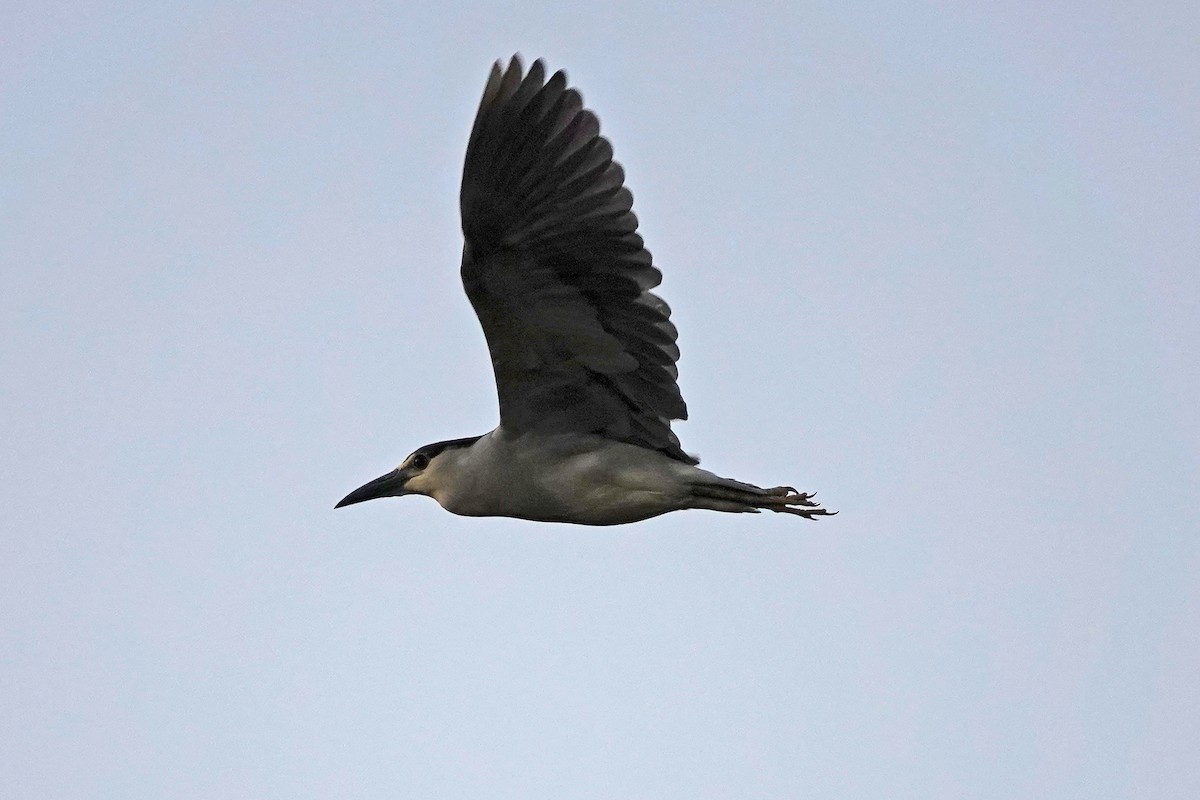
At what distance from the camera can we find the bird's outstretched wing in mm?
7914

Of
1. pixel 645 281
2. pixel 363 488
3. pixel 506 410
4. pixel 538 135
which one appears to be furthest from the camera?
pixel 363 488

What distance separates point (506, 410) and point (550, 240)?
1304 millimetres

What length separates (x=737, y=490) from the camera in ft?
29.3

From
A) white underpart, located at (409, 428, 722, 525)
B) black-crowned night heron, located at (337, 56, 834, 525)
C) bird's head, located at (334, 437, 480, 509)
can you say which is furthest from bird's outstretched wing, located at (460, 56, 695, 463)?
bird's head, located at (334, 437, 480, 509)

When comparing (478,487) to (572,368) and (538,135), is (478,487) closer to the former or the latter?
(572,368)

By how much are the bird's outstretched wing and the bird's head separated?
751 mm

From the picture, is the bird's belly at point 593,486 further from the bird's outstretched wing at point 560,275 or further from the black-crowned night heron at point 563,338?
the bird's outstretched wing at point 560,275


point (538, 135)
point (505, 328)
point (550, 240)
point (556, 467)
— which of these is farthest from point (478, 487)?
point (538, 135)

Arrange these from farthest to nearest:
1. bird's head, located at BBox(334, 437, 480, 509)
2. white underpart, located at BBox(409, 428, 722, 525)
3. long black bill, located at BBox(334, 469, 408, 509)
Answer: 1. long black bill, located at BBox(334, 469, 408, 509)
2. bird's head, located at BBox(334, 437, 480, 509)
3. white underpart, located at BBox(409, 428, 722, 525)

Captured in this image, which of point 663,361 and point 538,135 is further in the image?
point 663,361

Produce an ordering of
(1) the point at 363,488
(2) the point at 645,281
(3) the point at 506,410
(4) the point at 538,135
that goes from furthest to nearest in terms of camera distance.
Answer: (1) the point at 363,488 < (3) the point at 506,410 < (2) the point at 645,281 < (4) the point at 538,135

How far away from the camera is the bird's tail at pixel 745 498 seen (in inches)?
352

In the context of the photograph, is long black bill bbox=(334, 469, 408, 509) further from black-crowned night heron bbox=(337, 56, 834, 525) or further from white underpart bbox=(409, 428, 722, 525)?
white underpart bbox=(409, 428, 722, 525)

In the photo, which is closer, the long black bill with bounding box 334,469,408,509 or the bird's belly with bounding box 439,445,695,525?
the bird's belly with bounding box 439,445,695,525
